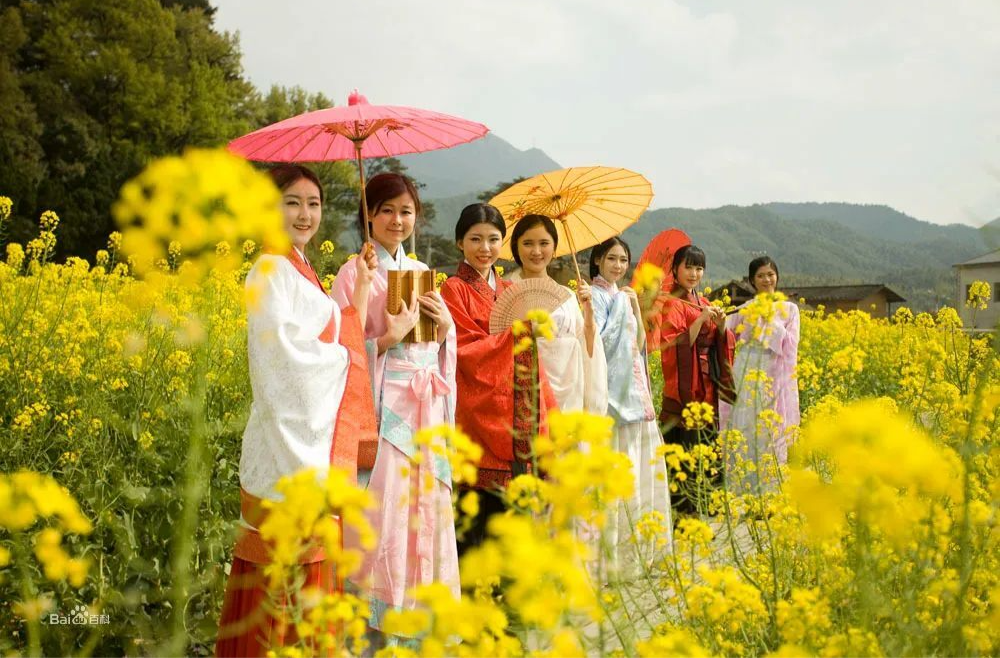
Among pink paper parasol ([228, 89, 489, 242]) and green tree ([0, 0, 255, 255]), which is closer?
pink paper parasol ([228, 89, 489, 242])

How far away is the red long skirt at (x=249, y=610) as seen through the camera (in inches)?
87.9

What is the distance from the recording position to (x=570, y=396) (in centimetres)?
368

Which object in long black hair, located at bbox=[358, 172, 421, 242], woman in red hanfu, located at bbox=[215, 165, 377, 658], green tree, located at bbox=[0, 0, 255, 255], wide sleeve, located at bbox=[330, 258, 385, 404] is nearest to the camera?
woman in red hanfu, located at bbox=[215, 165, 377, 658]

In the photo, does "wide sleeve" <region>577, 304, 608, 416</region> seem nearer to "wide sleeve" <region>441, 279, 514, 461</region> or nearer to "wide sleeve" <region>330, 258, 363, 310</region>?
"wide sleeve" <region>441, 279, 514, 461</region>

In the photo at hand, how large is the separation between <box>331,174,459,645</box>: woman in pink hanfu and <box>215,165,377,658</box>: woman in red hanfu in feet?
1.25

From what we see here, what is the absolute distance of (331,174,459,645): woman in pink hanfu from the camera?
2.75 meters

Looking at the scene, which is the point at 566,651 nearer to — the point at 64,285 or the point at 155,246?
the point at 155,246

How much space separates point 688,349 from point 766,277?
3.07 ft

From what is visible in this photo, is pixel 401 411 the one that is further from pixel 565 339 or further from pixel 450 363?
pixel 565 339

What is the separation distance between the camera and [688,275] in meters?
4.96

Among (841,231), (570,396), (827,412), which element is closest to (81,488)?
(570,396)

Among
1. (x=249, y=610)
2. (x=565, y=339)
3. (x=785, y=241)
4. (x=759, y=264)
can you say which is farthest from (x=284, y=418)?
(x=785, y=241)

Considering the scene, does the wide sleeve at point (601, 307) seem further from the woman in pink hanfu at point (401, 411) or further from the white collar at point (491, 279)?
the woman in pink hanfu at point (401, 411)

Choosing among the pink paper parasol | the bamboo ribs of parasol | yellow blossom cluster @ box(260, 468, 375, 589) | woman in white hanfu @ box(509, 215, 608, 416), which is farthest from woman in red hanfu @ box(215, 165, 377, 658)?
the bamboo ribs of parasol
